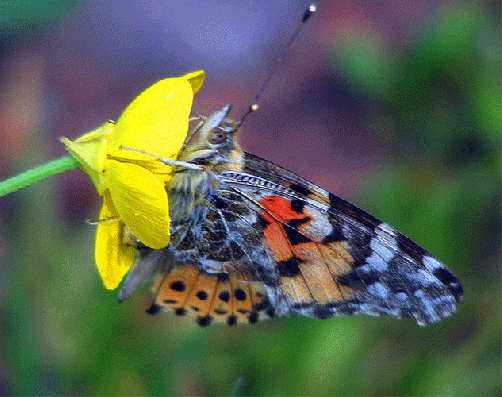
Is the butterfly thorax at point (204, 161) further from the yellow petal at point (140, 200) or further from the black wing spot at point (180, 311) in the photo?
the black wing spot at point (180, 311)

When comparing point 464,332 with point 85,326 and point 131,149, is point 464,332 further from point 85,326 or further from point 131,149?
point 131,149

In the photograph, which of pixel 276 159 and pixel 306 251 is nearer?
pixel 306 251

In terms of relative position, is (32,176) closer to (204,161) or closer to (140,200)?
(140,200)

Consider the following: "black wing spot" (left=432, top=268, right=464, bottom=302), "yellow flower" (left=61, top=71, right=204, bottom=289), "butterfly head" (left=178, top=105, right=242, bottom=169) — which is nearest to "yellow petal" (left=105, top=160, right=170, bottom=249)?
"yellow flower" (left=61, top=71, right=204, bottom=289)

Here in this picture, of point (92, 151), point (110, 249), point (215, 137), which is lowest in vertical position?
point (110, 249)

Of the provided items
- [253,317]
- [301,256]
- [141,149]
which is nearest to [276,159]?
[253,317]

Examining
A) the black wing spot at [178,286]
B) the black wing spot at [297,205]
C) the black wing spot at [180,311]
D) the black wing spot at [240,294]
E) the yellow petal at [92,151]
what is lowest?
the black wing spot at [180,311]

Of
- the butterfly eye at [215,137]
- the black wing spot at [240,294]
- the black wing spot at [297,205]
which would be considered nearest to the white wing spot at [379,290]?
the black wing spot at [297,205]

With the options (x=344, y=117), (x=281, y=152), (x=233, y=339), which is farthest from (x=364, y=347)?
(x=344, y=117)
